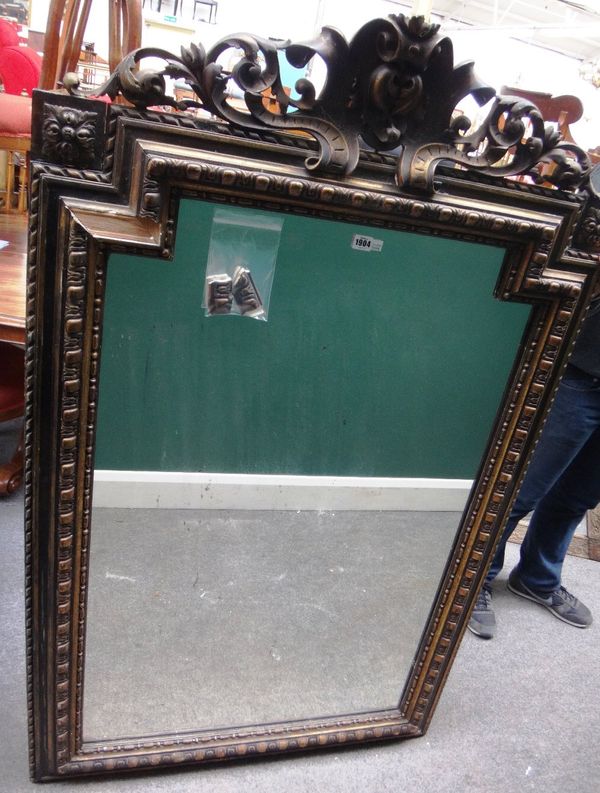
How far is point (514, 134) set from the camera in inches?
30.8

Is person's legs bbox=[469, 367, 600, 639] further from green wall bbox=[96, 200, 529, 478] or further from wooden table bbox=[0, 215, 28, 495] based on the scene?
wooden table bbox=[0, 215, 28, 495]

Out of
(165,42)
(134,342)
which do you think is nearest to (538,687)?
(134,342)

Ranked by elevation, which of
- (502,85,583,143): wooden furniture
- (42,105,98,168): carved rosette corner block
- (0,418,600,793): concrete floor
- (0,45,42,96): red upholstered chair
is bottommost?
(0,418,600,793): concrete floor

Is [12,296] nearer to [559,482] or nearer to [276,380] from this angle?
[276,380]

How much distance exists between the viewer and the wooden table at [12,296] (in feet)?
4.01

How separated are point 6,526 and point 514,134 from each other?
5.27ft

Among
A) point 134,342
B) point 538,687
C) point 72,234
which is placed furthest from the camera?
point 538,687

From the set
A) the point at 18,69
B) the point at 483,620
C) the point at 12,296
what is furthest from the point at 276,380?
the point at 18,69

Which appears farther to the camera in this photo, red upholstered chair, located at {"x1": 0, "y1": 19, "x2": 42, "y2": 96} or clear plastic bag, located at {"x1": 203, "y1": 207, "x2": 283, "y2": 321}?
red upholstered chair, located at {"x1": 0, "y1": 19, "x2": 42, "y2": 96}

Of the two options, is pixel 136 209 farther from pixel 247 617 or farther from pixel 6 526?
pixel 6 526

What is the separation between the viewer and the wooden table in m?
1.22

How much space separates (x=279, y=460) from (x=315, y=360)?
193 mm

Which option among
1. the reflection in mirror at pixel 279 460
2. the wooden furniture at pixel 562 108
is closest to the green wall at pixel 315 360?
the reflection in mirror at pixel 279 460

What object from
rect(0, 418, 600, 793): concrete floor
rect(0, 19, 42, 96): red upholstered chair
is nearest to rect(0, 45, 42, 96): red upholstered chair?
rect(0, 19, 42, 96): red upholstered chair
